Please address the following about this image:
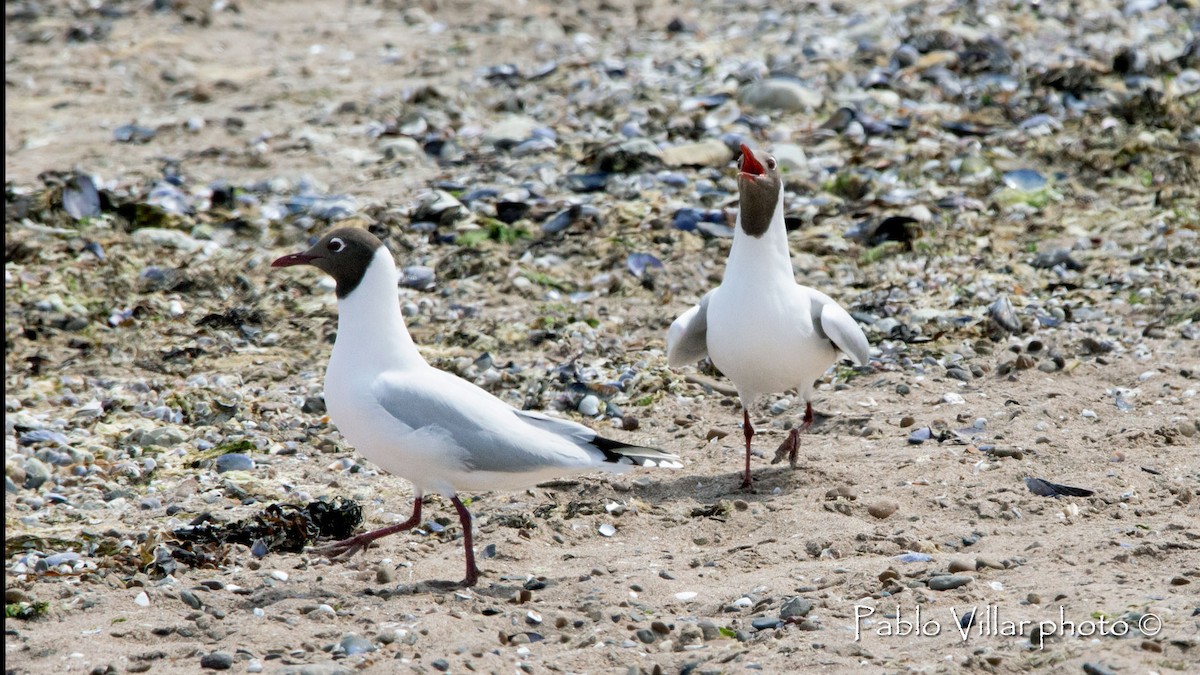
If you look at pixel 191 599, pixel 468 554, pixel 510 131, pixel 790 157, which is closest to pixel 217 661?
pixel 191 599

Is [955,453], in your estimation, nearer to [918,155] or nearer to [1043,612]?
[1043,612]

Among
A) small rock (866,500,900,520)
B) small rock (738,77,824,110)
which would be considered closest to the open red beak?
small rock (866,500,900,520)

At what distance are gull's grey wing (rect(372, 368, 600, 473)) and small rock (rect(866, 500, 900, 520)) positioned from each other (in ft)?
4.05

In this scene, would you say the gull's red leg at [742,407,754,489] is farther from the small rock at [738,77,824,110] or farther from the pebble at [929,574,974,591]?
the small rock at [738,77,824,110]

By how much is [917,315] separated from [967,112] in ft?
11.9

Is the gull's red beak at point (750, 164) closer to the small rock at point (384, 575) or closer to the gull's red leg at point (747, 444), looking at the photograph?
the gull's red leg at point (747, 444)

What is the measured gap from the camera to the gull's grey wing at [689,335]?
6242 millimetres

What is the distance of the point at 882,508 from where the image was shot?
548 centimetres

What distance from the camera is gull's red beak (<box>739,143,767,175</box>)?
6000 millimetres

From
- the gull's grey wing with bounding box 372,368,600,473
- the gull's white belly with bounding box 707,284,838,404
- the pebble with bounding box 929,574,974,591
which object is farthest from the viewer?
the gull's white belly with bounding box 707,284,838,404

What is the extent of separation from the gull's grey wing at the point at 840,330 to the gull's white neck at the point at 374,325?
1.85 meters

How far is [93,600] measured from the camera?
4.75 m

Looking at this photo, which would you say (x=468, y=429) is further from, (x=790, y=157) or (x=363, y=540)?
(x=790, y=157)

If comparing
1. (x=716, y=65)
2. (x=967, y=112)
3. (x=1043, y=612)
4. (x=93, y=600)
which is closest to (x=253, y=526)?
(x=93, y=600)
